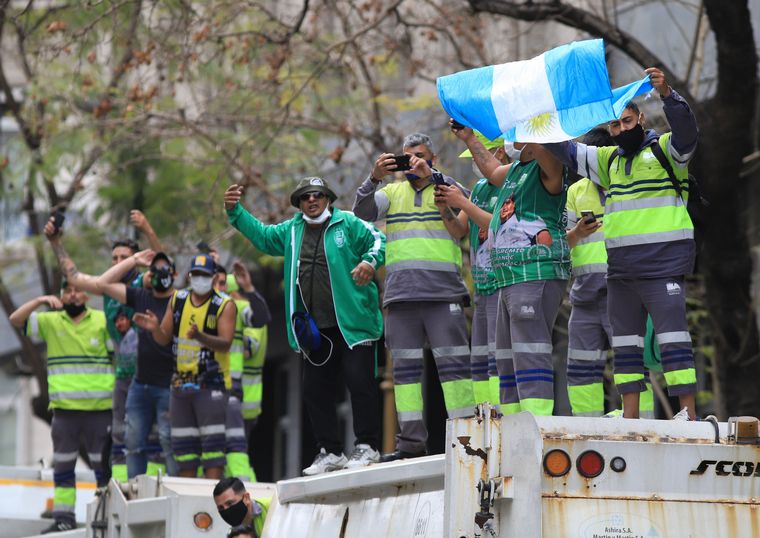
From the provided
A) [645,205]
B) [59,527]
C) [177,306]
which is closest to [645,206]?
[645,205]

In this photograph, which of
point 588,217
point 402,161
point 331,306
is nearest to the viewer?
point 588,217

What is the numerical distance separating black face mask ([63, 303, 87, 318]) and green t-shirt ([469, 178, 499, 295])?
459 cm

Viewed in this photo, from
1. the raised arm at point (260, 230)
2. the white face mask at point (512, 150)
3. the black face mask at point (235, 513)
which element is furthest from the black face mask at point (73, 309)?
the white face mask at point (512, 150)

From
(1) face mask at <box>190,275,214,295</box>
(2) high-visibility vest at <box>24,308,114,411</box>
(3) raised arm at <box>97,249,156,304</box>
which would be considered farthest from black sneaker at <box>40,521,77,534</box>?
(1) face mask at <box>190,275,214,295</box>

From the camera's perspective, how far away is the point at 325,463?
27.5ft

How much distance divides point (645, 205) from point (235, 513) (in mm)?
2601

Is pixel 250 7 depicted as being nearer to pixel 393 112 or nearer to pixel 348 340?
pixel 393 112

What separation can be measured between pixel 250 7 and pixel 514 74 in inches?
302

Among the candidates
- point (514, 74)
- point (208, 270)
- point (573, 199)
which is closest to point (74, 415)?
point (208, 270)

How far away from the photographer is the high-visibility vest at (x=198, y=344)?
34.4ft

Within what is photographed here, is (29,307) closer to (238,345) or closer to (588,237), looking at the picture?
(238,345)

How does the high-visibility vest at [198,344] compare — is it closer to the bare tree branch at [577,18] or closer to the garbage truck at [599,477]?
the bare tree branch at [577,18]

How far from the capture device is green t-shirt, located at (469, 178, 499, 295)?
8.45 m

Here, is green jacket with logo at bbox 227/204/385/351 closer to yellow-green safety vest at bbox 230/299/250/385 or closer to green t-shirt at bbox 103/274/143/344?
yellow-green safety vest at bbox 230/299/250/385
